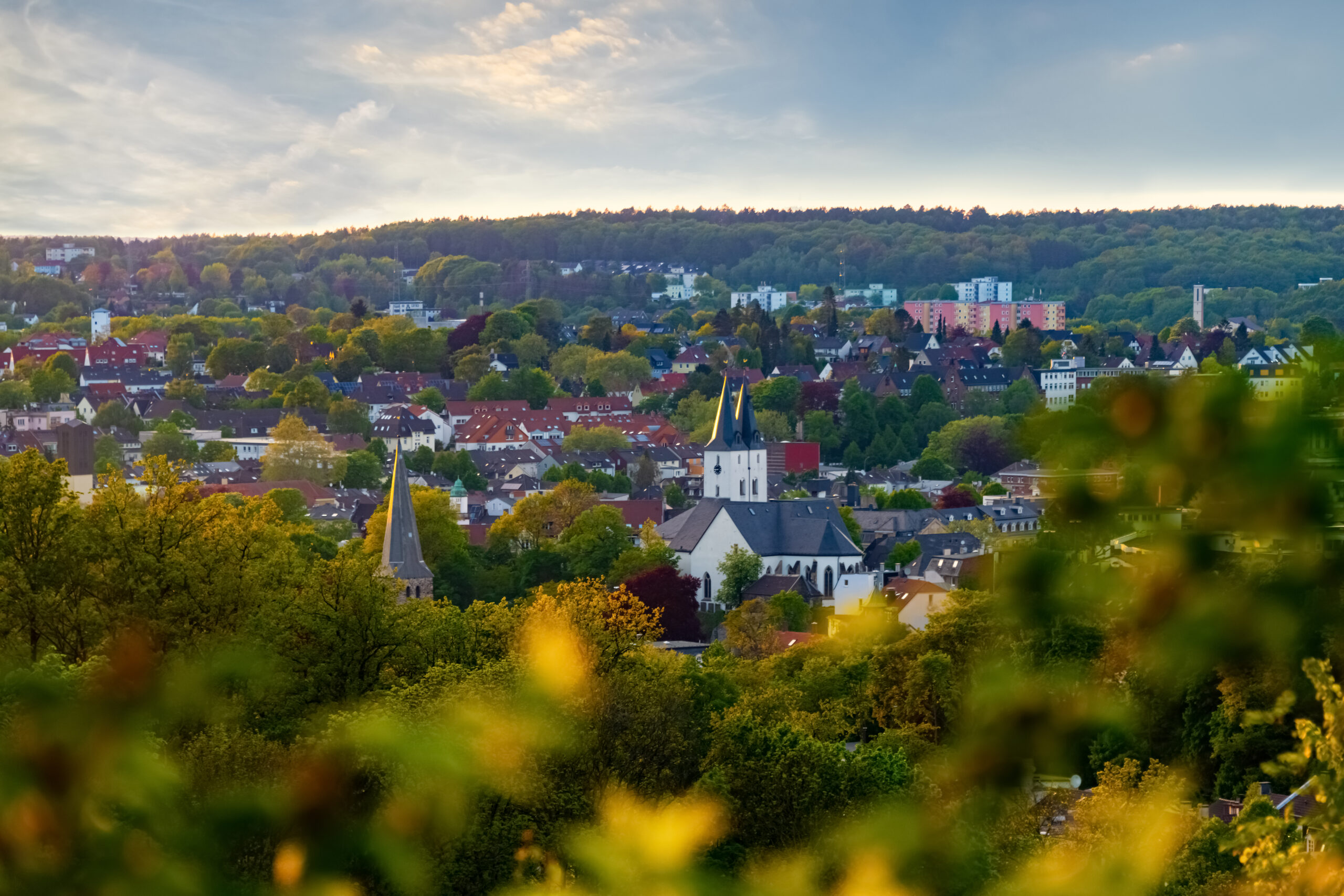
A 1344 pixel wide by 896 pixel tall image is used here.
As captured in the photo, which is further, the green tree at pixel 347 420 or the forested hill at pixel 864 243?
the forested hill at pixel 864 243

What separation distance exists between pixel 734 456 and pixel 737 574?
16.2ft

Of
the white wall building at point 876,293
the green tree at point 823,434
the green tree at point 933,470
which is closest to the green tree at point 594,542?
the green tree at point 933,470

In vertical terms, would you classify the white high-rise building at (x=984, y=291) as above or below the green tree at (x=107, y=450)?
above

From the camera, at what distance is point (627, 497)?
50.7m

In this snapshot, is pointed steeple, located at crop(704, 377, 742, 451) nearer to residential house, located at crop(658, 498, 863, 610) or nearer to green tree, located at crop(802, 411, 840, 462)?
residential house, located at crop(658, 498, 863, 610)

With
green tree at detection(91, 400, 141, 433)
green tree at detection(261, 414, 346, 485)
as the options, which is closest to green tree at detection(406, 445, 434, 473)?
green tree at detection(261, 414, 346, 485)

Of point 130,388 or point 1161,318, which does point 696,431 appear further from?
point 1161,318

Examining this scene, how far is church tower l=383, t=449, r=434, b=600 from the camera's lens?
30062mm

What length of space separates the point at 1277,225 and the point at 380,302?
6498 cm

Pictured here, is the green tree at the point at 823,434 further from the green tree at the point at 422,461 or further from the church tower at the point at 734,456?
the church tower at the point at 734,456

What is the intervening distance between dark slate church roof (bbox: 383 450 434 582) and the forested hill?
9729 centimetres

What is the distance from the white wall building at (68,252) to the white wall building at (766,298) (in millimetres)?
52523

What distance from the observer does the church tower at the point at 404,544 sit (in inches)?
1184

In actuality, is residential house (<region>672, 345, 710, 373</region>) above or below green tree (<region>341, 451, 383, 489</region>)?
above
